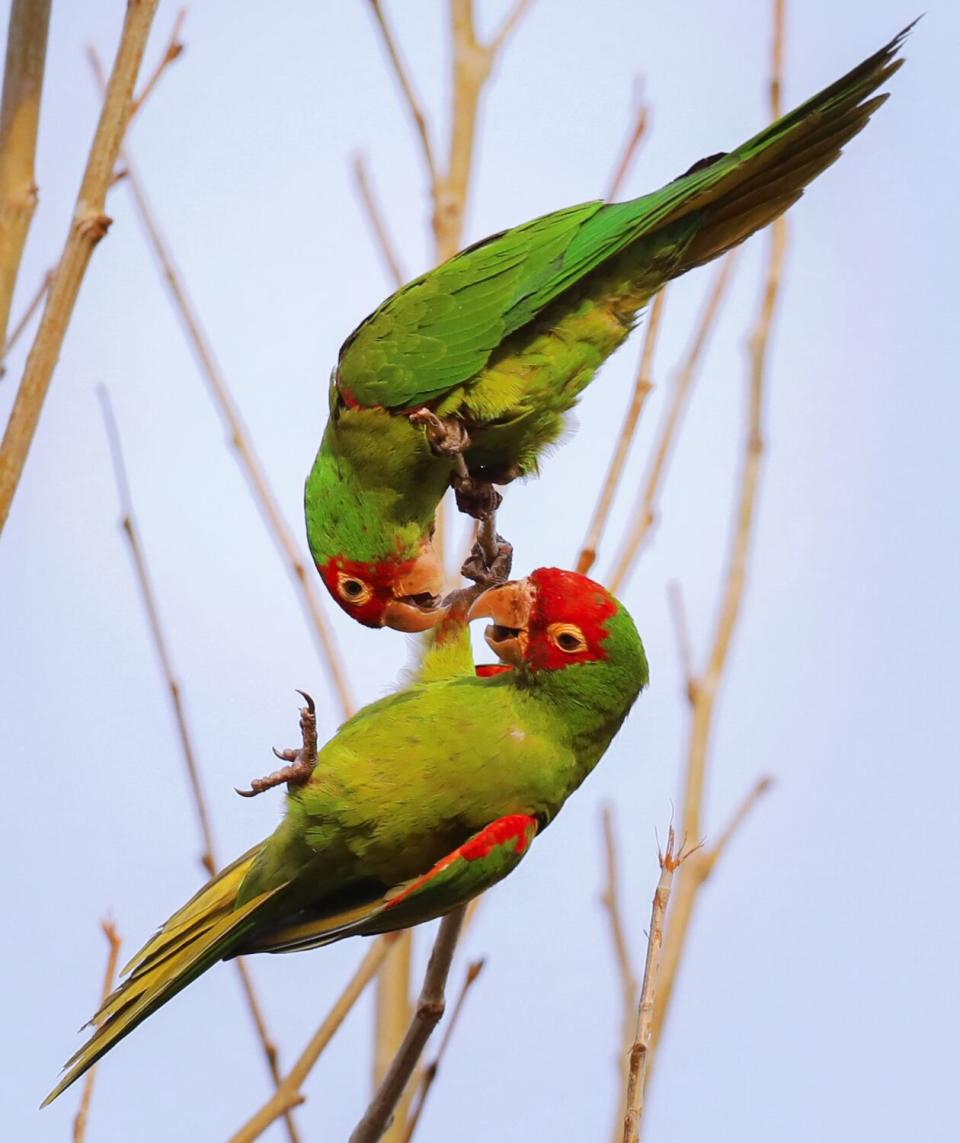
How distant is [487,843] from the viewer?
2809 millimetres

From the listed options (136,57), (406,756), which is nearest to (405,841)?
(406,756)

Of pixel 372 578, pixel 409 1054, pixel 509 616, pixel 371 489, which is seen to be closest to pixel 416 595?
pixel 372 578

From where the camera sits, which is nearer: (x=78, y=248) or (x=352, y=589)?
(x=78, y=248)

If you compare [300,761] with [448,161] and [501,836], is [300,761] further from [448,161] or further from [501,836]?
[448,161]

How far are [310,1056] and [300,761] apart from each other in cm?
66

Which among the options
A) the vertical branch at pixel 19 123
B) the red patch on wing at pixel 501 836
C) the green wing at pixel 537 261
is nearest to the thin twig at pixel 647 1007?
the red patch on wing at pixel 501 836

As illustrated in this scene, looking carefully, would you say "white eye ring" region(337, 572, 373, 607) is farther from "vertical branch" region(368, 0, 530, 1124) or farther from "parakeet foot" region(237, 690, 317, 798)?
"parakeet foot" region(237, 690, 317, 798)

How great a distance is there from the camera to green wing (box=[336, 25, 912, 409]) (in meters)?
3.95

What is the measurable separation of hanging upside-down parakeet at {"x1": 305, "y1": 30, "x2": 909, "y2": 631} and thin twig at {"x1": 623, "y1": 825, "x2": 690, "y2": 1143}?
170cm

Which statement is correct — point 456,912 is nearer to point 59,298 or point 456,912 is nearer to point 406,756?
point 406,756

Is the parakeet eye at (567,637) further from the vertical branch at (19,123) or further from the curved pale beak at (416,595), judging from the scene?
the vertical branch at (19,123)

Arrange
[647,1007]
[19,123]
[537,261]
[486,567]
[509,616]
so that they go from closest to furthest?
[647,1007]
[19,123]
[509,616]
[486,567]
[537,261]

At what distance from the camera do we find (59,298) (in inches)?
92.4

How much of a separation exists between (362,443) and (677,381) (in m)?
0.97
